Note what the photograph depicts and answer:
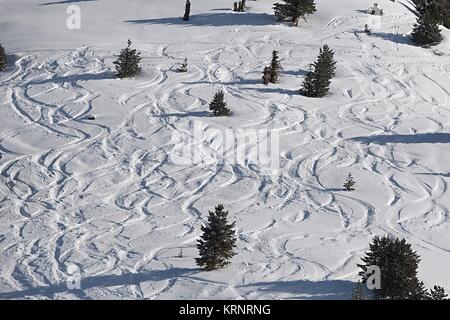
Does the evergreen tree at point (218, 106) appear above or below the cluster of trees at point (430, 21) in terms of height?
below

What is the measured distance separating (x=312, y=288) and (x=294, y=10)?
55.9 feet

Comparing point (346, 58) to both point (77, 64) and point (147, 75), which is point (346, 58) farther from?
point (77, 64)

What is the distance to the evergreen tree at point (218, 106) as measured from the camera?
63.0 ft

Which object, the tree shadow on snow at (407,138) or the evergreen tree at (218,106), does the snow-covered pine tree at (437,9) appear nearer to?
the tree shadow on snow at (407,138)

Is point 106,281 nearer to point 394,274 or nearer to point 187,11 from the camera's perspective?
point 394,274

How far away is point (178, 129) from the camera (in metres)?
18.4

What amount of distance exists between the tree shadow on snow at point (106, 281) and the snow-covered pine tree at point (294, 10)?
16.6m

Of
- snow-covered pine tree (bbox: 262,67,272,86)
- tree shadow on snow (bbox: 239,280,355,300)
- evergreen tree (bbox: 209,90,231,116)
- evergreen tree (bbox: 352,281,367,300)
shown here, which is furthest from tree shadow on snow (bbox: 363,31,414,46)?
evergreen tree (bbox: 352,281,367,300)

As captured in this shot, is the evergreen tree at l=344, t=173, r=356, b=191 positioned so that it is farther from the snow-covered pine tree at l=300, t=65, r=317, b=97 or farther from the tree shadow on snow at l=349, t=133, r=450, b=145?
the snow-covered pine tree at l=300, t=65, r=317, b=97

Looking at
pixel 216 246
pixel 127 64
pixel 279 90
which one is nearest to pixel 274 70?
pixel 279 90

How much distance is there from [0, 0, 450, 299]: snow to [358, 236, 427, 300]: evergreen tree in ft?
1.85

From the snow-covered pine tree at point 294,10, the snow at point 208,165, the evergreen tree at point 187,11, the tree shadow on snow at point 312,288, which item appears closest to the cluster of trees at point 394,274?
the tree shadow on snow at point 312,288

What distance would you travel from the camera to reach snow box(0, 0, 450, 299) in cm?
1248
